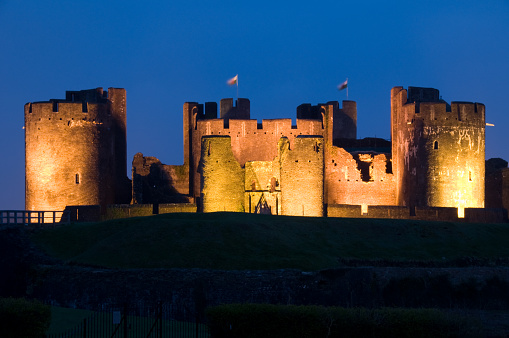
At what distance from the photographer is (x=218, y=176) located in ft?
161

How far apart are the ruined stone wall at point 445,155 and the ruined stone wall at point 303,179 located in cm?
956

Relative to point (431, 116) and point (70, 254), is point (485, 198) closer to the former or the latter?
point (431, 116)

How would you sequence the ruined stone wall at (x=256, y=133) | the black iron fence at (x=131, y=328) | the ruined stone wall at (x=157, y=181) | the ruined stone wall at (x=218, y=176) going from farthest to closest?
the ruined stone wall at (x=256, y=133) < the ruined stone wall at (x=157, y=181) < the ruined stone wall at (x=218, y=176) < the black iron fence at (x=131, y=328)

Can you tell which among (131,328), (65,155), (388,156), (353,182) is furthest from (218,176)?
(131,328)

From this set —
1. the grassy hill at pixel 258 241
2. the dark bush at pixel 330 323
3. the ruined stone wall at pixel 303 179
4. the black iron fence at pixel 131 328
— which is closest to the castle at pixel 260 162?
the ruined stone wall at pixel 303 179

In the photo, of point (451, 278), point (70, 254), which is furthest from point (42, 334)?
point (451, 278)

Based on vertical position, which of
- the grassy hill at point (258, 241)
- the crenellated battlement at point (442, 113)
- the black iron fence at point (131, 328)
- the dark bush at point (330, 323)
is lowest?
the black iron fence at point (131, 328)

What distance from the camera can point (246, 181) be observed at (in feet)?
168


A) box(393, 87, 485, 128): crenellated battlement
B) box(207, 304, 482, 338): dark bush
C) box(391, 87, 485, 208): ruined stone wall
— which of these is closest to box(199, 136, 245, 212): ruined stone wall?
box(391, 87, 485, 208): ruined stone wall

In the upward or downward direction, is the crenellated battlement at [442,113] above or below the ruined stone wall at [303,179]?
above

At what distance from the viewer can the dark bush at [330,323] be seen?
22.5m

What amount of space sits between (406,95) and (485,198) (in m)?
9.60

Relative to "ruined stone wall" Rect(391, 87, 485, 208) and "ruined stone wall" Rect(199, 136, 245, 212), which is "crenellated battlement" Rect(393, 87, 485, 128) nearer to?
"ruined stone wall" Rect(391, 87, 485, 208)

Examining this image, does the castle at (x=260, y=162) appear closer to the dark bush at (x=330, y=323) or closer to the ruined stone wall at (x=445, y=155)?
the ruined stone wall at (x=445, y=155)
